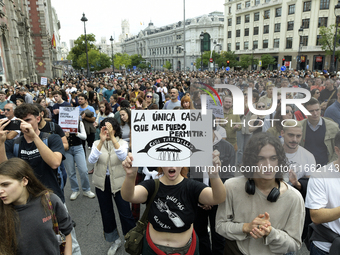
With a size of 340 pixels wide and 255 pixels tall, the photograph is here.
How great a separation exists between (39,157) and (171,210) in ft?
5.52

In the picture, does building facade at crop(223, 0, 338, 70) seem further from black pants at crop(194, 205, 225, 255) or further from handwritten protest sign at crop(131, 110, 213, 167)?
handwritten protest sign at crop(131, 110, 213, 167)

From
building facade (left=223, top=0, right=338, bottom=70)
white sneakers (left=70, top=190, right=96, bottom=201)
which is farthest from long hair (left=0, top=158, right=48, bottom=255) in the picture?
building facade (left=223, top=0, right=338, bottom=70)

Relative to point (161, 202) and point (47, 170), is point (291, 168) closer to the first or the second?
point (161, 202)

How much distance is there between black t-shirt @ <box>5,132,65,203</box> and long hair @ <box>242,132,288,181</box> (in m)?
2.21

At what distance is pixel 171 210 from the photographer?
7.52ft

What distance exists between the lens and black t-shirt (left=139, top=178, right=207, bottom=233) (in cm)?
229

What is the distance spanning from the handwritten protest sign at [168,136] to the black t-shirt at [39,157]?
4.62 ft

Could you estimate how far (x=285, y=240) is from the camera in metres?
1.95

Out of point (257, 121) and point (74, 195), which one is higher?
point (257, 121)

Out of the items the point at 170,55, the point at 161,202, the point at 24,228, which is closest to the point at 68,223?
the point at 24,228

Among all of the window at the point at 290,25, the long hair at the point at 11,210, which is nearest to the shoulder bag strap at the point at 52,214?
the long hair at the point at 11,210

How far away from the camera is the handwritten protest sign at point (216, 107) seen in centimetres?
233

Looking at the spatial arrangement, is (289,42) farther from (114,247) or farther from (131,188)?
(131,188)

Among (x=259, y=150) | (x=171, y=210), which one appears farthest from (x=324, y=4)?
(x=171, y=210)
